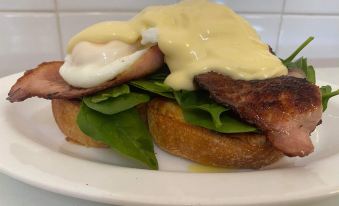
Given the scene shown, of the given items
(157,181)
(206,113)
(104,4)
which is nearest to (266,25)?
(104,4)

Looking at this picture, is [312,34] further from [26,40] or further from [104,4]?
[26,40]

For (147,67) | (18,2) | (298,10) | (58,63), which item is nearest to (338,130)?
(147,67)

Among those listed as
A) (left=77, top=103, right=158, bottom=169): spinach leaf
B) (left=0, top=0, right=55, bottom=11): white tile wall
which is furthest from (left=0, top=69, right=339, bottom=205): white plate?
(left=0, top=0, right=55, bottom=11): white tile wall

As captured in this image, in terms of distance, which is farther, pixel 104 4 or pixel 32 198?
pixel 104 4

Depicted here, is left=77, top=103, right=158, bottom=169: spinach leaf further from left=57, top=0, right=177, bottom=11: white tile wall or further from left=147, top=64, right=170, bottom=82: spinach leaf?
left=57, top=0, right=177, bottom=11: white tile wall

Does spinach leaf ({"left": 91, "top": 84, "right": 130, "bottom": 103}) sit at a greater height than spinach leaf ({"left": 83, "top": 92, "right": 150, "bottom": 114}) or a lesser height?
greater

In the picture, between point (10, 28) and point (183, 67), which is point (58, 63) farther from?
point (10, 28)
